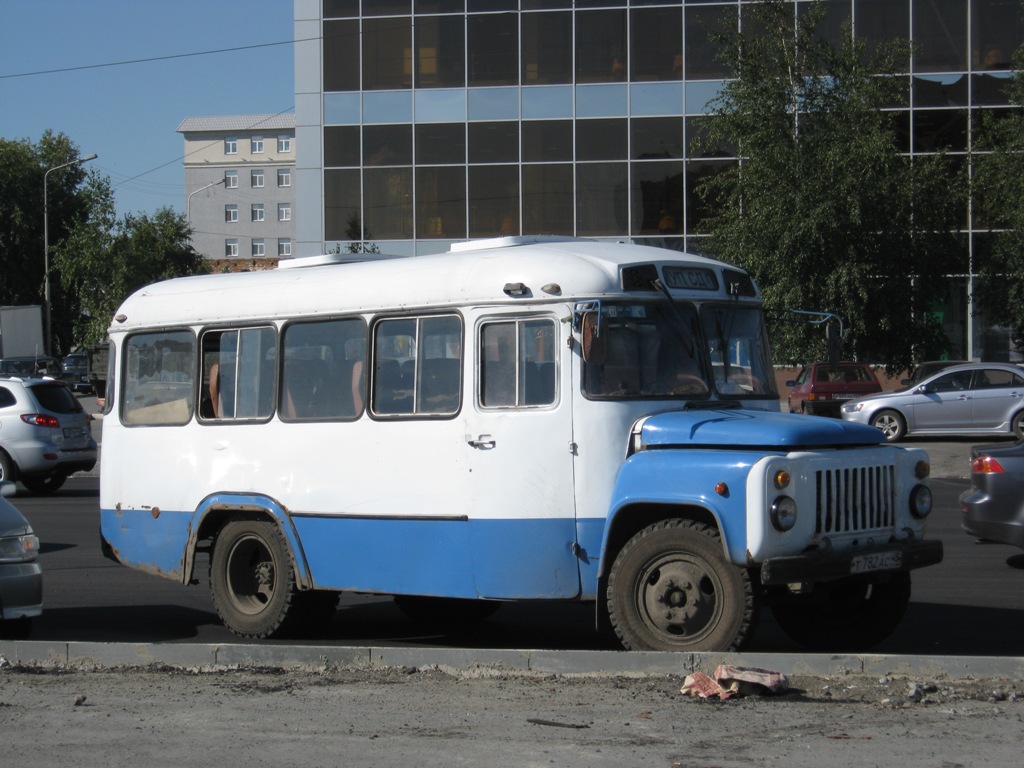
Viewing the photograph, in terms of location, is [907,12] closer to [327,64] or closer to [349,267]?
[327,64]

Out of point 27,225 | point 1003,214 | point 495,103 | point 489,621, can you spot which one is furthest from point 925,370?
point 27,225

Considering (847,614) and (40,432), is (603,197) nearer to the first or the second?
(40,432)

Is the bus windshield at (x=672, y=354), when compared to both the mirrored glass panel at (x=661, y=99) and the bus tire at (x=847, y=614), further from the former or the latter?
the mirrored glass panel at (x=661, y=99)

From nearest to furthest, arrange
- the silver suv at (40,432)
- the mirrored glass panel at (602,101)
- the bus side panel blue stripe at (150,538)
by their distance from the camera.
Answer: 1. the bus side panel blue stripe at (150,538)
2. the silver suv at (40,432)
3. the mirrored glass panel at (602,101)

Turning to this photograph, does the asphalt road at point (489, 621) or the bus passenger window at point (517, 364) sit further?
the asphalt road at point (489, 621)

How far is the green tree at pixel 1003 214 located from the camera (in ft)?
Result: 100

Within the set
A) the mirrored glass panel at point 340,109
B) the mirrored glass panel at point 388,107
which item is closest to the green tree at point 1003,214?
the mirrored glass panel at point 388,107

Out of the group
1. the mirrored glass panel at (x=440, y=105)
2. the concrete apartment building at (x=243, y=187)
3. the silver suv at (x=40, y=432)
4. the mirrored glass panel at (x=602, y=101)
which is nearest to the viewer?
the silver suv at (x=40, y=432)

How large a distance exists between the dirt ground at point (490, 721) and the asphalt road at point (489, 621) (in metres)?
1.74

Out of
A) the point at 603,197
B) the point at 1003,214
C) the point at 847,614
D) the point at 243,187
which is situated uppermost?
the point at 243,187

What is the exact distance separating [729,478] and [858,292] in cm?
2267

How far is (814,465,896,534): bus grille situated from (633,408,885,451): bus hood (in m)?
0.19

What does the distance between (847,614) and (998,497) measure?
4.64m

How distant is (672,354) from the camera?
25.9 feet
